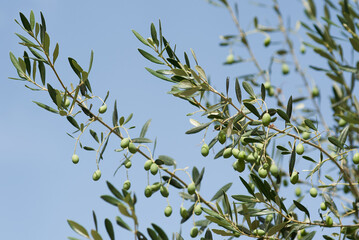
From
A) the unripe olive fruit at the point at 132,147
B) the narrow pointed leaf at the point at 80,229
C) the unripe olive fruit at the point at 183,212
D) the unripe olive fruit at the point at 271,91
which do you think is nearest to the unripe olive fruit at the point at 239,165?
the unripe olive fruit at the point at 183,212

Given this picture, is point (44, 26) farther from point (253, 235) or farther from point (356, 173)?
point (356, 173)

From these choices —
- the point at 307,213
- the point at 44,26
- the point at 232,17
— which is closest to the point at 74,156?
the point at 44,26

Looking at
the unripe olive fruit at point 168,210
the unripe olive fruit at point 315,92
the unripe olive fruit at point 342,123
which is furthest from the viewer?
the unripe olive fruit at point 315,92

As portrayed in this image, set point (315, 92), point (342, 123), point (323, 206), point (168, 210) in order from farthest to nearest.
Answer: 1. point (315, 92)
2. point (342, 123)
3. point (323, 206)
4. point (168, 210)

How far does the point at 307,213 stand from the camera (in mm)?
2131

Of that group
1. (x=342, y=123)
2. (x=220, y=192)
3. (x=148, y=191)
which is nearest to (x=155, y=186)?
(x=148, y=191)

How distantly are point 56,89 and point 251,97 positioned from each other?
2.71 feet

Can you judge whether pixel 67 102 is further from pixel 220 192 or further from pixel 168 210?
pixel 220 192

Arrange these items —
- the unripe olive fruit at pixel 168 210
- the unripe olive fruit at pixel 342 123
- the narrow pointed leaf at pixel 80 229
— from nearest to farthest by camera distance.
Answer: the narrow pointed leaf at pixel 80 229
the unripe olive fruit at pixel 168 210
the unripe olive fruit at pixel 342 123

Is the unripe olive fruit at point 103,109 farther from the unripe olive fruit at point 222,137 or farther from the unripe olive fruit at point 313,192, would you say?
the unripe olive fruit at point 313,192

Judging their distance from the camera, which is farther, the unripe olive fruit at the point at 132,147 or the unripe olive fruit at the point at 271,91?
the unripe olive fruit at the point at 271,91

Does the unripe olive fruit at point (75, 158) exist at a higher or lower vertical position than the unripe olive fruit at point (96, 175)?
higher

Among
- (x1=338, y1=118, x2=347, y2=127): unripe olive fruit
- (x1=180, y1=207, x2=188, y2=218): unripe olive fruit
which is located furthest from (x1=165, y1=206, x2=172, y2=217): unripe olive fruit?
(x1=338, y1=118, x2=347, y2=127): unripe olive fruit

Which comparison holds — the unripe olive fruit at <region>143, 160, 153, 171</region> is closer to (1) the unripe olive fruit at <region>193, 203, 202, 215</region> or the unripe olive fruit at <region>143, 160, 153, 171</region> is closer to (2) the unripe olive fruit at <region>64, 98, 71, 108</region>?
(1) the unripe olive fruit at <region>193, 203, 202, 215</region>
